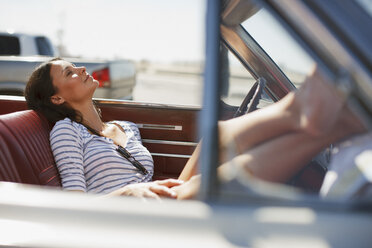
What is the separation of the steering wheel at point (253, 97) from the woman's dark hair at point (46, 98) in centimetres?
100

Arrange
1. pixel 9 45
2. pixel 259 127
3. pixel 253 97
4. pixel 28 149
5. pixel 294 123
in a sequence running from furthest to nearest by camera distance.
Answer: pixel 9 45
pixel 253 97
pixel 28 149
pixel 259 127
pixel 294 123

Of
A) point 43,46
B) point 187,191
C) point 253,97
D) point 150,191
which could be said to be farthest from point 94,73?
point 187,191

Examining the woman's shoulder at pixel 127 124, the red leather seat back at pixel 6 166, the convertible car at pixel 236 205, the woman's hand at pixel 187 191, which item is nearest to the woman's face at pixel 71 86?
the woman's shoulder at pixel 127 124

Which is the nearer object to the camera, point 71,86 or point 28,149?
point 28,149

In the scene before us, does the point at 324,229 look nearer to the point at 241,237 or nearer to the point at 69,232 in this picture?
the point at 241,237

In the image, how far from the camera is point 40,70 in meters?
2.41

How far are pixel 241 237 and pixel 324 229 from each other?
20cm

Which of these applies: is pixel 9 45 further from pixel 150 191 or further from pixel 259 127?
pixel 259 127

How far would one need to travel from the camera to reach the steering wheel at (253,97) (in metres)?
2.01

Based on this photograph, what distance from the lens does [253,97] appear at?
6.86ft

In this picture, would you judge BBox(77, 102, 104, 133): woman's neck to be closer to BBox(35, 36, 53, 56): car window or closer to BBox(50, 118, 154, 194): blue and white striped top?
BBox(50, 118, 154, 194): blue and white striped top

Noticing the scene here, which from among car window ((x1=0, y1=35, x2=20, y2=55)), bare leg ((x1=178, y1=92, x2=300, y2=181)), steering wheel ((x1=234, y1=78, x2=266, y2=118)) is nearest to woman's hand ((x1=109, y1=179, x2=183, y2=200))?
bare leg ((x1=178, y1=92, x2=300, y2=181))

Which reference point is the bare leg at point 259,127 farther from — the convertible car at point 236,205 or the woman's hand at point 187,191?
the woman's hand at point 187,191

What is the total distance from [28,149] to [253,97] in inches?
48.0
